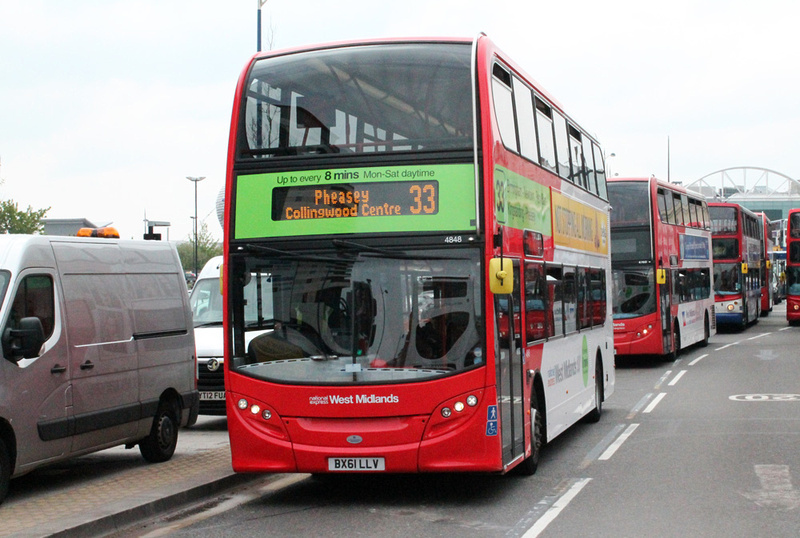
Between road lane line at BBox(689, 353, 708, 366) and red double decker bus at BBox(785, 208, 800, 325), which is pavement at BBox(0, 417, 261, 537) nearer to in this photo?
road lane line at BBox(689, 353, 708, 366)

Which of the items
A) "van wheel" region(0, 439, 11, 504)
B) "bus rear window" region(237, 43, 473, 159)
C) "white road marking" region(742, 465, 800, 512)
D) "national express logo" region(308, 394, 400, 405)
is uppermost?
"bus rear window" region(237, 43, 473, 159)

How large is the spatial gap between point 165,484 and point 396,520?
2520mm

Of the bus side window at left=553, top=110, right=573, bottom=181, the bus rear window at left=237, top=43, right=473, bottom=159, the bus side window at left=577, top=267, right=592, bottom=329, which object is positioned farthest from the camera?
the bus side window at left=577, top=267, right=592, bottom=329

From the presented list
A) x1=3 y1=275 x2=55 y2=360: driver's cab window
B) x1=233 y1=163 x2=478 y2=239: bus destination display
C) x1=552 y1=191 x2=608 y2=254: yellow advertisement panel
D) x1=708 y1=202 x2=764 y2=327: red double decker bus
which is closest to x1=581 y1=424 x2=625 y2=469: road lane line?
x1=552 y1=191 x2=608 y2=254: yellow advertisement panel

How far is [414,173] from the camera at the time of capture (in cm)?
917

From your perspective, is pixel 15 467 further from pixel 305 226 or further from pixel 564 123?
pixel 564 123

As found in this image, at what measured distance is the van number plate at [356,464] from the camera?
8.87 meters

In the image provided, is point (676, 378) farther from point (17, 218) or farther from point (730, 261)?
point (17, 218)

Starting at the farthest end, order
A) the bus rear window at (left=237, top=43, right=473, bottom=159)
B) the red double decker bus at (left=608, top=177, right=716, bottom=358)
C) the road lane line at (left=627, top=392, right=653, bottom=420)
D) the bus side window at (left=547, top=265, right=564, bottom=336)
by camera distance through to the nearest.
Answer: the red double decker bus at (left=608, top=177, right=716, bottom=358) → the road lane line at (left=627, top=392, right=653, bottom=420) → the bus side window at (left=547, top=265, right=564, bottom=336) → the bus rear window at (left=237, top=43, right=473, bottom=159)

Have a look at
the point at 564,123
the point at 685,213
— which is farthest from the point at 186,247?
the point at 564,123

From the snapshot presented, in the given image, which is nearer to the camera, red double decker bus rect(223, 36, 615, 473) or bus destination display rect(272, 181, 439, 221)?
red double decker bus rect(223, 36, 615, 473)

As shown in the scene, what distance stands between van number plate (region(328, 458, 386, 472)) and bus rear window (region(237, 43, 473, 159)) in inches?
99.8

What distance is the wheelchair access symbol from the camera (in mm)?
8914

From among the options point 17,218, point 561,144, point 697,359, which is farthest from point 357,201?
point 17,218
